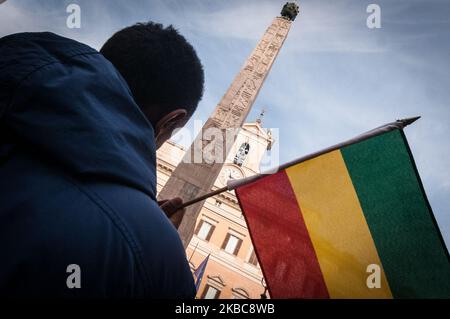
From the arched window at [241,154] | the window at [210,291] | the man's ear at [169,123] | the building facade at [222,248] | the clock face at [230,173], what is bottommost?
the window at [210,291]

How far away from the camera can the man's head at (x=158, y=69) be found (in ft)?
3.87

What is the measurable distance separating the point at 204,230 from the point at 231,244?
1.94 meters

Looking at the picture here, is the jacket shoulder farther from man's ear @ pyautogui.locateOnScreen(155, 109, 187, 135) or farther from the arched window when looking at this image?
the arched window

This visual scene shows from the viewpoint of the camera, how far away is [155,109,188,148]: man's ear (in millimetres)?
1235

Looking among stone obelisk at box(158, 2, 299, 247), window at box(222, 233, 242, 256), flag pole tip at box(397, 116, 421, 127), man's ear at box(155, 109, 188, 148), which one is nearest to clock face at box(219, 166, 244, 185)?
window at box(222, 233, 242, 256)

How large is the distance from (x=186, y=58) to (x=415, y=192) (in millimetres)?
1848

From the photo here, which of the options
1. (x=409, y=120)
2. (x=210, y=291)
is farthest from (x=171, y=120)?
(x=210, y=291)

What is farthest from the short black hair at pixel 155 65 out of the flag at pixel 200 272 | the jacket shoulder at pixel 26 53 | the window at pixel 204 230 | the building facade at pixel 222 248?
the window at pixel 204 230

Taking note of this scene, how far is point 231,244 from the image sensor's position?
68.2 ft

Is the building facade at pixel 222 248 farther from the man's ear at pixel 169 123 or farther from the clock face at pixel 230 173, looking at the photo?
the man's ear at pixel 169 123

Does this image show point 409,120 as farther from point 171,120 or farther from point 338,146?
point 171,120

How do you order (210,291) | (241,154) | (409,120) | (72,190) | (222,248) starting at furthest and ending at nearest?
(241,154)
(222,248)
(210,291)
(409,120)
(72,190)

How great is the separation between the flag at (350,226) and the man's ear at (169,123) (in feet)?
4.52

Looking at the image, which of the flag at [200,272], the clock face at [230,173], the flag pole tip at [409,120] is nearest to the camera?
the flag pole tip at [409,120]
